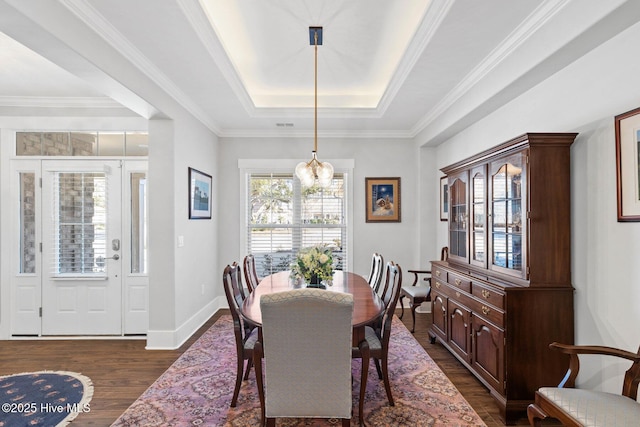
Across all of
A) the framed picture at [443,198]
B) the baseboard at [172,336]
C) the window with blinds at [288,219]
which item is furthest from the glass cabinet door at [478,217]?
the baseboard at [172,336]

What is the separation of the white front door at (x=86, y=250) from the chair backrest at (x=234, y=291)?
77.2 inches

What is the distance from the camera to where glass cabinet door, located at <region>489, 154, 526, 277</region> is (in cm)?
237

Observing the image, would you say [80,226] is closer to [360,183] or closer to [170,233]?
[170,233]

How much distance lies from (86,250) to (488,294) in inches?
168

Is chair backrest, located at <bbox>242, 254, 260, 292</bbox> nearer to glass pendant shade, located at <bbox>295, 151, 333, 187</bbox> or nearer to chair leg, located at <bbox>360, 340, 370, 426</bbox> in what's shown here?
glass pendant shade, located at <bbox>295, 151, 333, 187</bbox>

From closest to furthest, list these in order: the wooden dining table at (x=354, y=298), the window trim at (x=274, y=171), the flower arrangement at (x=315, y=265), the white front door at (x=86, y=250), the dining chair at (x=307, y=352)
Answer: the dining chair at (x=307, y=352), the wooden dining table at (x=354, y=298), the flower arrangement at (x=315, y=265), the white front door at (x=86, y=250), the window trim at (x=274, y=171)

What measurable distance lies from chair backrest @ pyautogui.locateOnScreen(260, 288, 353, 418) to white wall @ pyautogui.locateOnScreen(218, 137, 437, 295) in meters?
3.19

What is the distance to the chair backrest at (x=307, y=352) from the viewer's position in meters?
1.75

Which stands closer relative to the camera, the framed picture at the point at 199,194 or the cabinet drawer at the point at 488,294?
the cabinet drawer at the point at 488,294

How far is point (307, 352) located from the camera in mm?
1842

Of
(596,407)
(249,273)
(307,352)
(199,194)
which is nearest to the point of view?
(596,407)

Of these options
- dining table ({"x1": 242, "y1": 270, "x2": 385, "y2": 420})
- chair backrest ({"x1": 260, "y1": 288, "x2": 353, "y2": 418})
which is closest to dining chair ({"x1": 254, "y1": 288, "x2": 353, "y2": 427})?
chair backrest ({"x1": 260, "y1": 288, "x2": 353, "y2": 418})

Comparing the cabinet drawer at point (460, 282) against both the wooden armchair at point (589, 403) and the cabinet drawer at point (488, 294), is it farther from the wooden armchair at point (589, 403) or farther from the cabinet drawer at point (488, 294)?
the wooden armchair at point (589, 403)

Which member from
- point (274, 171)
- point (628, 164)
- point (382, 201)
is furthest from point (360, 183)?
point (628, 164)
